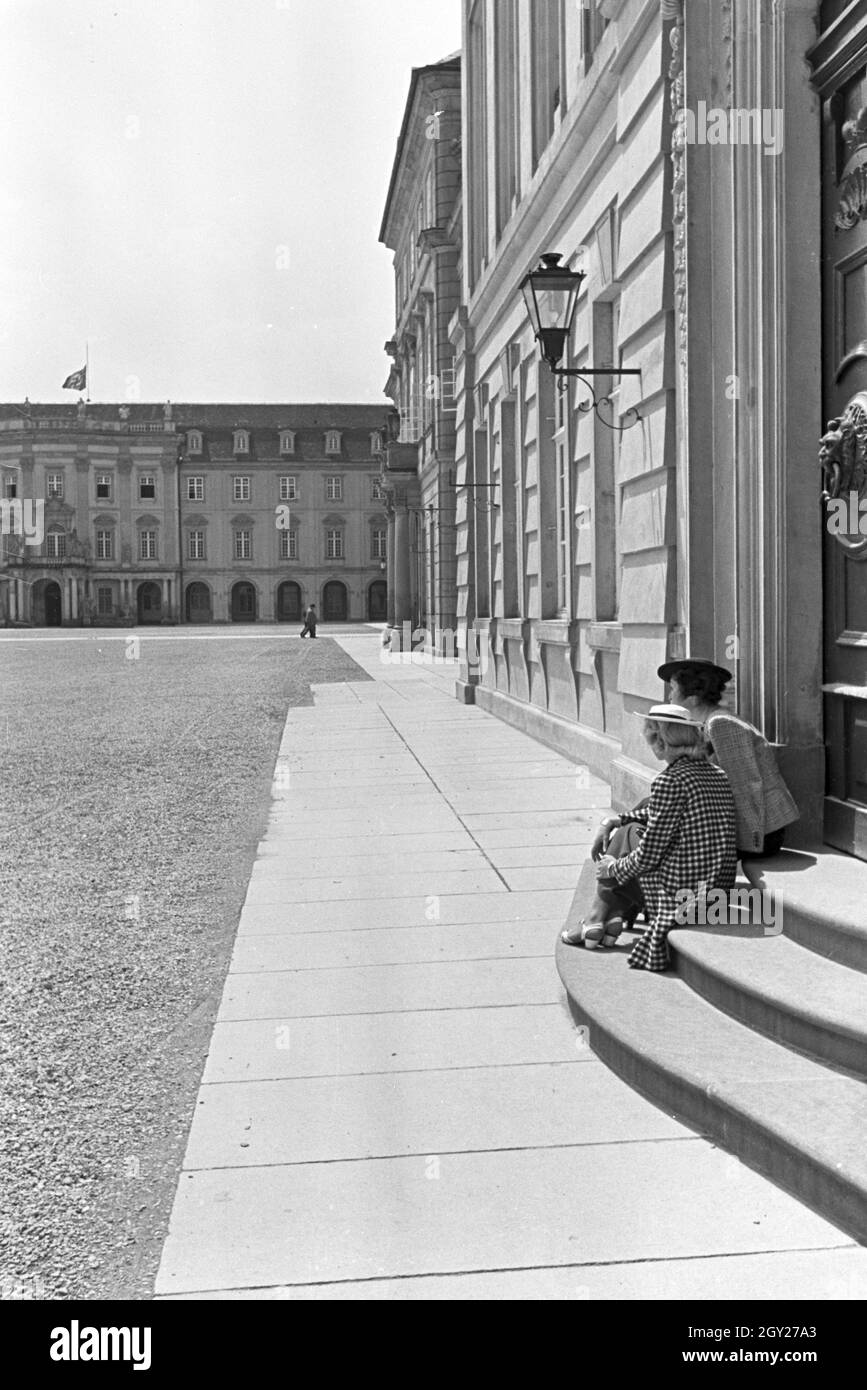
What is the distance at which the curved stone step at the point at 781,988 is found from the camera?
4.21m

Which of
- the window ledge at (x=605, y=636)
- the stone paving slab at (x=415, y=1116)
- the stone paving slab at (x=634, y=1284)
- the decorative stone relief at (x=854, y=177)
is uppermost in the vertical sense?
the decorative stone relief at (x=854, y=177)

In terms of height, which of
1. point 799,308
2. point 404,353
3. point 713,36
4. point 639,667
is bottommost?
point 639,667

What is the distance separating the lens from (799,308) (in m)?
6.36

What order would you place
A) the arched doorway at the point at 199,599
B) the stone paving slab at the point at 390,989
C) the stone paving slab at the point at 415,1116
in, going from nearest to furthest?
the stone paving slab at the point at 415,1116, the stone paving slab at the point at 390,989, the arched doorway at the point at 199,599

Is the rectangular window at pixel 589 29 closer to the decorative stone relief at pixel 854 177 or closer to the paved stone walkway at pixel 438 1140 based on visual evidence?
the decorative stone relief at pixel 854 177

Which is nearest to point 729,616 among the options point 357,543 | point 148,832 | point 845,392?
point 845,392

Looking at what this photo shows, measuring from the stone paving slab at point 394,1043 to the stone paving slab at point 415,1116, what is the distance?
10 centimetres

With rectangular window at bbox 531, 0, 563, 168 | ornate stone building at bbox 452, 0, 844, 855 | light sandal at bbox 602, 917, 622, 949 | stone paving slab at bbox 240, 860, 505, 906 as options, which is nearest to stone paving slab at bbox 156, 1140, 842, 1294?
light sandal at bbox 602, 917, 622, 949

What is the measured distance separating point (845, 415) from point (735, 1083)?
3054 millimetres

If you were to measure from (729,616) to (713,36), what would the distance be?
10.1ft

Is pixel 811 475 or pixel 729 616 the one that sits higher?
pixel 811 475

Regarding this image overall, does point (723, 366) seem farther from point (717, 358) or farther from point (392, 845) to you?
point (392, 845)

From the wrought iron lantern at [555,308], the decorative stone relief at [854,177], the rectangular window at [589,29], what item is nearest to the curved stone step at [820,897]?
the decorative stone relief at [854,177]

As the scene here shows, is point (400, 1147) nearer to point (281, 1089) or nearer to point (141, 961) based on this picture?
point (281, 1089)
